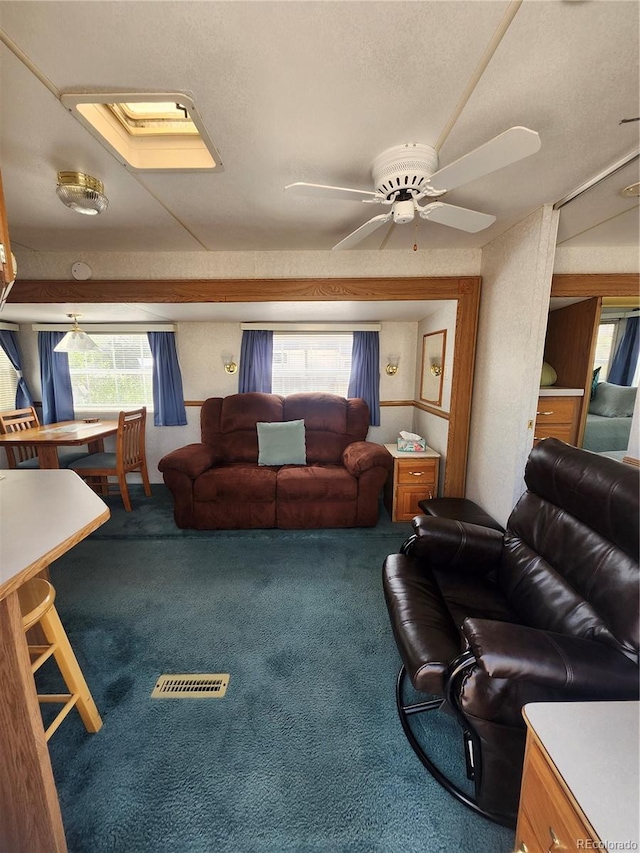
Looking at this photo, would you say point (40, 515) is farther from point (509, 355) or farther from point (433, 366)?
point (433, 366)

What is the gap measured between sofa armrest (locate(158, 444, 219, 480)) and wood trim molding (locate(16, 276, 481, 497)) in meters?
1.34

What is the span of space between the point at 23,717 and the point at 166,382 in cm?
346

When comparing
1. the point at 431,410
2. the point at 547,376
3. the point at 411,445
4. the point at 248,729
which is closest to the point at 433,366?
the point at 431,410

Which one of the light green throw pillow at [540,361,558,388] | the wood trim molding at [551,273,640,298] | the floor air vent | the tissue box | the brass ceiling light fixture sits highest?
the brass ceiling light fixture

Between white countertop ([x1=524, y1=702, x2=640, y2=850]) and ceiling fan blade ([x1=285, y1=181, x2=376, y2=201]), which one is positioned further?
ceiling fan blade ([x1=285, y1=181, x2=376, y2=201])

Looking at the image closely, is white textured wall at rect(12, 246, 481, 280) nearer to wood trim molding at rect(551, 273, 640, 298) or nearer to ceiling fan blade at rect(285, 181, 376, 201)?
wood trim molding at rect(551, 273, 640, 298)

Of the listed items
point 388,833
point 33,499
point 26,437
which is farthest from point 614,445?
point 26,437

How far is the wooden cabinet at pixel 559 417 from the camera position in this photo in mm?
2135

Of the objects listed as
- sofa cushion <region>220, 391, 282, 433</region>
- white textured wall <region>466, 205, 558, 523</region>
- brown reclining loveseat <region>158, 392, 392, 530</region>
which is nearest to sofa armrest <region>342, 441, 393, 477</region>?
brown reclining loveseat <region>158, 392, 392, 530</region>

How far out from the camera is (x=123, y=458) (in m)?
3.21

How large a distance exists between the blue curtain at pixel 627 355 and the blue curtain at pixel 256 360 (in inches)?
122

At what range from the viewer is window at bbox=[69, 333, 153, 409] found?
3969 mm

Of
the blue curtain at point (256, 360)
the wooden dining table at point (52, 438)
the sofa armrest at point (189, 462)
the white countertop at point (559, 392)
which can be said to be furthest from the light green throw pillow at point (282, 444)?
the white countertop at point (559, 392)

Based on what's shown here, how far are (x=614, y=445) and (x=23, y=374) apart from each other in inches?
232
